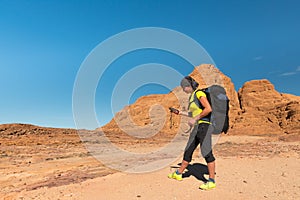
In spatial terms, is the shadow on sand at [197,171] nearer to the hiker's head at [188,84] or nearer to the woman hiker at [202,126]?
the woman hiker at [202,126]

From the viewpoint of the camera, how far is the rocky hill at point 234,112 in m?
52.8

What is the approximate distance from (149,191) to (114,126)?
68072mm

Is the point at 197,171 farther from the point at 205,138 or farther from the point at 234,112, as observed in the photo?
the point at 234,112

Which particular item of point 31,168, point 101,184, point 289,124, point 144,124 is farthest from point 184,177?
point 144,124

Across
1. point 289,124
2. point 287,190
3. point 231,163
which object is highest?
point 289,124

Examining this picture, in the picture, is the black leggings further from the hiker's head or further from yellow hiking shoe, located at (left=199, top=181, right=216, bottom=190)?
the hiker's head

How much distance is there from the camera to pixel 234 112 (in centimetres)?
6394

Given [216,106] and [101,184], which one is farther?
[101,184]

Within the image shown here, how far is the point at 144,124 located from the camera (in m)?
66.4

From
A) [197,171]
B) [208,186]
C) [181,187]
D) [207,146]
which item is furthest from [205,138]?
[197,171]

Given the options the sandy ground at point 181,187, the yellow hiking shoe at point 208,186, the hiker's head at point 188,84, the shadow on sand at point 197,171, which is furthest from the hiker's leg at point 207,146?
the hiker's head at point 188,84

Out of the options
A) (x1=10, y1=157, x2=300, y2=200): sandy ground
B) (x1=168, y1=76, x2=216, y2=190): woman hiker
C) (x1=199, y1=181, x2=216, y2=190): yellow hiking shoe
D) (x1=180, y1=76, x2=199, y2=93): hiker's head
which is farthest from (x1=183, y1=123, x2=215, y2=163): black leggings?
(x1=180, y1=76, x2=199, y2=93): hiker's head

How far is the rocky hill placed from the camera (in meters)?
52.8

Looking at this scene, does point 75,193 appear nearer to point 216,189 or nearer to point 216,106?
point 216,189
